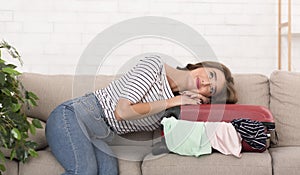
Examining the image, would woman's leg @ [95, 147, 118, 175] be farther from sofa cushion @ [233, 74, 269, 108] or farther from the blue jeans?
sofa cushion @ [233, 74, 269, 108]

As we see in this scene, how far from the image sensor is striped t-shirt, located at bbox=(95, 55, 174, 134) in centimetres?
269

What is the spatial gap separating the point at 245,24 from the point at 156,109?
1.64 metres

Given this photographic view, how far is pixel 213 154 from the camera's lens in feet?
8.89

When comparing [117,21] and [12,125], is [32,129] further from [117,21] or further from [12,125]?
[117,21]

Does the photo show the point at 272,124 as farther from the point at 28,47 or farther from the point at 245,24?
the point at 28,47

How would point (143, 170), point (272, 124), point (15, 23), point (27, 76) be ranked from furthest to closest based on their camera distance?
1. point (15, 23)
2. point (27, 76)
3. point (272, 124)
4. point (143, 170)

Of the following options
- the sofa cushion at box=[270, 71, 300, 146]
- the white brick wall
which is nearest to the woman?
the sofa cushion at box=[270, 71, 300, 146]

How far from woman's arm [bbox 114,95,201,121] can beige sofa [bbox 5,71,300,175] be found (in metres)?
0.20

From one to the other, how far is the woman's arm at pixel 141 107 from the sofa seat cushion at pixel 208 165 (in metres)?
0.23

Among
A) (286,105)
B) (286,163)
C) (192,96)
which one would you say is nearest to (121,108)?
(192,96)

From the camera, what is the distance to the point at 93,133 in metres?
2.77

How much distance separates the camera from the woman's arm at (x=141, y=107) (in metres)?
2.68

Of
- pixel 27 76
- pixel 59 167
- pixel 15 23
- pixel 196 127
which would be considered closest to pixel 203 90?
pixel 196 127

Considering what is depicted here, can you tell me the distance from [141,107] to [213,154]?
41cm
